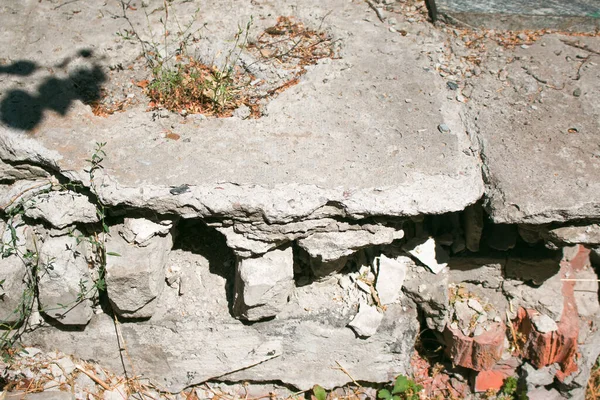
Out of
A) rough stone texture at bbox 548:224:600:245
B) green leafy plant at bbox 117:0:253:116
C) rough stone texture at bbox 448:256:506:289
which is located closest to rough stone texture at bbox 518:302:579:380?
rough stone texture at bbox 448:256:506:289

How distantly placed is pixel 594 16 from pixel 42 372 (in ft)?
11.7

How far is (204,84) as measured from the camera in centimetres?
299

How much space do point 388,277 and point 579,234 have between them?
0.92 metres

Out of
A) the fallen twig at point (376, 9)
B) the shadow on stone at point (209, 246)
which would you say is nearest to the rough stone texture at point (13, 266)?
A: the shadow on stone at point (209, 246)

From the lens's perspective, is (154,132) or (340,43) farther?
(340,43)

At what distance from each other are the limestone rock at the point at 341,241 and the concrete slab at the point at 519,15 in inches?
59.5

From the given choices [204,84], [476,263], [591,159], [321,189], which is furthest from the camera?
[476,263]

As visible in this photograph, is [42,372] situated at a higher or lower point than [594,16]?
lower

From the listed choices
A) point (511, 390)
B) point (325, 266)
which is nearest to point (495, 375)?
point (511, 390)

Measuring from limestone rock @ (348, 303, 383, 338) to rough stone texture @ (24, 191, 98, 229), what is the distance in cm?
133

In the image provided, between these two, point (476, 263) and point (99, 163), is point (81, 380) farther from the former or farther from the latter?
point (476, 263)

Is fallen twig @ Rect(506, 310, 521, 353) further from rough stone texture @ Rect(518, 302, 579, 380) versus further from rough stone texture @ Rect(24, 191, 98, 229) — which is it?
rough stone texture @ Rect(24, 191, 98, 229)

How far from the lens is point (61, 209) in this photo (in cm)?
265

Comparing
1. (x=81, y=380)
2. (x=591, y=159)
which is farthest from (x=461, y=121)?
(x=81, y=380)
